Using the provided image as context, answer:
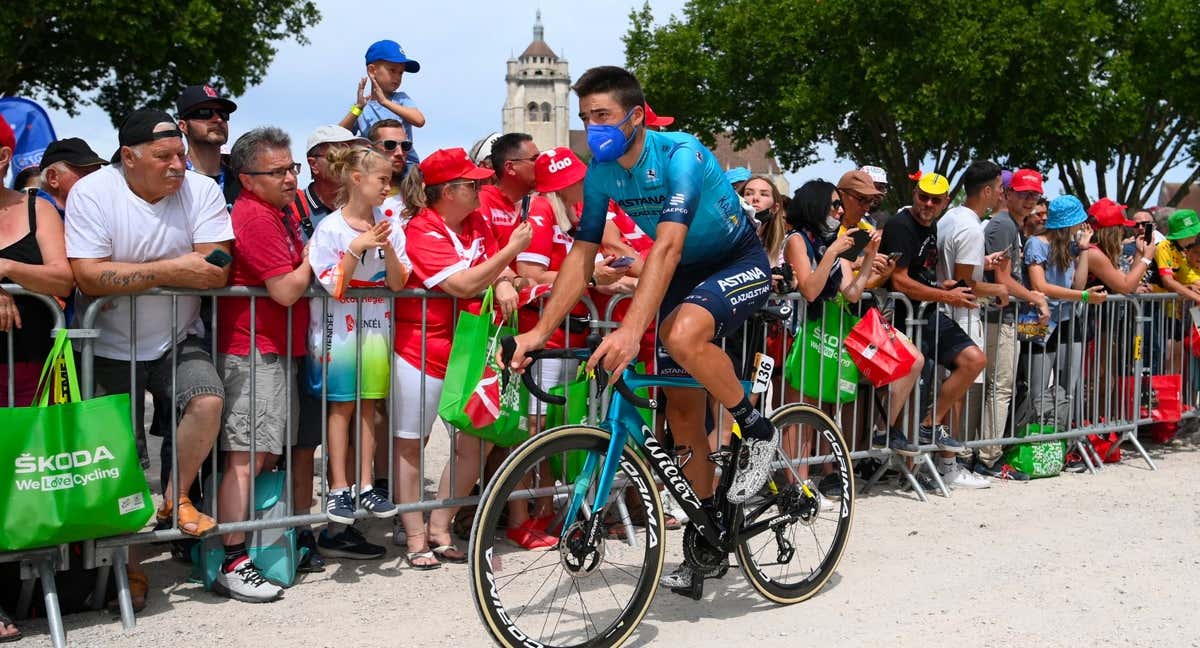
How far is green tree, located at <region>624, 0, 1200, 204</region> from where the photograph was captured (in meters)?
28.0

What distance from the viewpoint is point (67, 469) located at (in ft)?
13.5

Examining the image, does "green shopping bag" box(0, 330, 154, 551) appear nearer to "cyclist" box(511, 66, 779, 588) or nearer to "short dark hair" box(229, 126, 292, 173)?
"short dark hair" box(229, 126, 292, 173)

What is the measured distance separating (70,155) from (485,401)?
254 centimetres

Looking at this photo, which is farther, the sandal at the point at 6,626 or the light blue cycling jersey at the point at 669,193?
the light blue cycling jersey at the point at 669,193

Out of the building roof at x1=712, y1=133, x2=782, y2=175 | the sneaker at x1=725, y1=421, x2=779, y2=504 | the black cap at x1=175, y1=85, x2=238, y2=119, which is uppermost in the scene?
the building roof at x1=712, y1=133, x2=782, y2=175

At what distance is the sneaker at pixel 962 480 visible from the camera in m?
7.75

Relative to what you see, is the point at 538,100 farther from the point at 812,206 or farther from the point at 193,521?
the point at 193,521

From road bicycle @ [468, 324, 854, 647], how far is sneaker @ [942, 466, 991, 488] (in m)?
3.09

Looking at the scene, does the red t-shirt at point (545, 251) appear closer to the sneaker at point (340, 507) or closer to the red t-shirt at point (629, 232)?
the red t-shirt at point (629, 232)

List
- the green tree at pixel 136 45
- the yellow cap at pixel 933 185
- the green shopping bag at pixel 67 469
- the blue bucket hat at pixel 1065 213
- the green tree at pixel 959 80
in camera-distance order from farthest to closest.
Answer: the green tree at pixel 959 80 < the green tree at pixel 136 45 < the blue bucket hat at pixel 1065 213 < the yellow cap at pixel 933 185 < the green shopping bag at pixel 67 469

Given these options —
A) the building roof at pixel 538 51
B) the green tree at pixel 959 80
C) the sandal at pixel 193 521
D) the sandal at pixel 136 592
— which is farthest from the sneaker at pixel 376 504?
the building roof at pixel 538 51

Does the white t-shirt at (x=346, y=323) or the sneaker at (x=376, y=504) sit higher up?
the white t-shirt at (x=346, y=323)

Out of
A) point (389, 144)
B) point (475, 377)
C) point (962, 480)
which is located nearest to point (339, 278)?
point (475, 377)

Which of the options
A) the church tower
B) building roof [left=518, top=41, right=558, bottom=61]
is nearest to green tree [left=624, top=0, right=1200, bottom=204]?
the church tower
